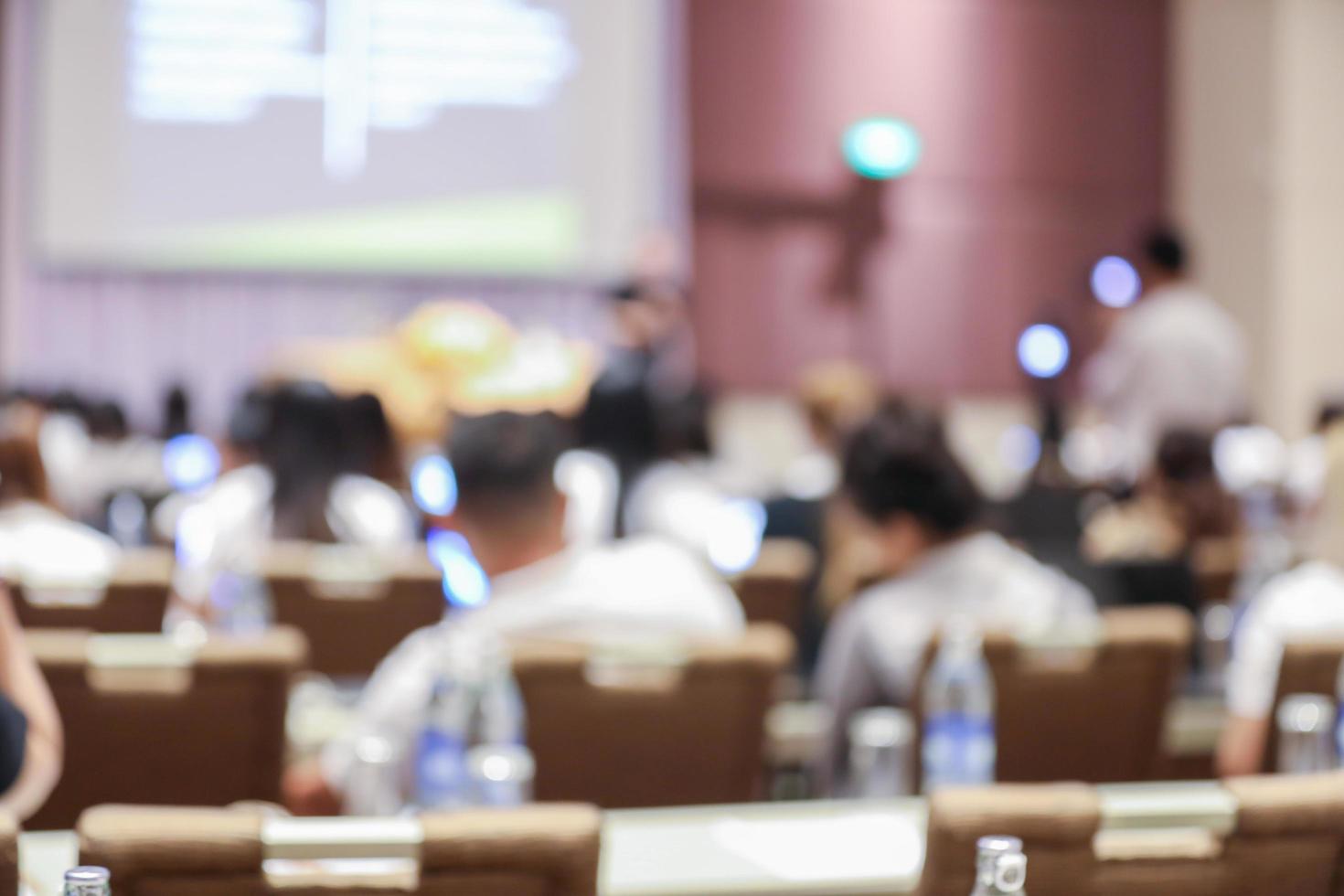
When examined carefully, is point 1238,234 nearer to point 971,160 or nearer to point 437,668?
point 971,160

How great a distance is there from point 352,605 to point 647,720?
1.40 m

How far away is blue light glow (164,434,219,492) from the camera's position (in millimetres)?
6469

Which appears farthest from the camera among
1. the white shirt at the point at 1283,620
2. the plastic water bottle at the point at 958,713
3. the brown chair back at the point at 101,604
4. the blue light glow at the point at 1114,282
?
the blue light glow at the point at 1114,282

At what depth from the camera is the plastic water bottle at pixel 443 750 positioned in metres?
2.34

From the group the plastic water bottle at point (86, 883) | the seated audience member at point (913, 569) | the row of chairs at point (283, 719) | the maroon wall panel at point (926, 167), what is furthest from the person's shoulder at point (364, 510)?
the maroon wall panel at point (926, 167)

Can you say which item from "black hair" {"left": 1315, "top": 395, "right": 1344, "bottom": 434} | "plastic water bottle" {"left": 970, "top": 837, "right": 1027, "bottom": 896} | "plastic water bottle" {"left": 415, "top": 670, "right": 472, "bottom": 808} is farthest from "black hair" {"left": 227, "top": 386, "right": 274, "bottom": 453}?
"plastic water bottle" {"left": 970, "top": 837, "right": 1027, "bottom": 896}

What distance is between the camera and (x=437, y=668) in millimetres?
2379

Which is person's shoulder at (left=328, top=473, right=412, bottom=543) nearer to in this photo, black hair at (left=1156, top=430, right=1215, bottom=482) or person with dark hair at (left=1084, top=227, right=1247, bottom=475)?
black hair at (left=1156, top=430, right=1215, bottom=482)

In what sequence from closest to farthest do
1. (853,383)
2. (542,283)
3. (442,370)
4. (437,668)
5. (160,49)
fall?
(437,668)
(853,383)
(442,370)
(160,49)
(542,283)

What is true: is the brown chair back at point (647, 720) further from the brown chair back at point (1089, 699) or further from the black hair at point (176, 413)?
the black hair at point (176, 413)

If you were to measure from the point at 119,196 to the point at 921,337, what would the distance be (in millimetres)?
5019

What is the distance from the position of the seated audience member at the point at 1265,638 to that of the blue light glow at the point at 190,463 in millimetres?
3812

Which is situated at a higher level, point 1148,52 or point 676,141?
point 1148,52

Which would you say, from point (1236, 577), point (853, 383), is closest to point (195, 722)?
point (1236, 577)
